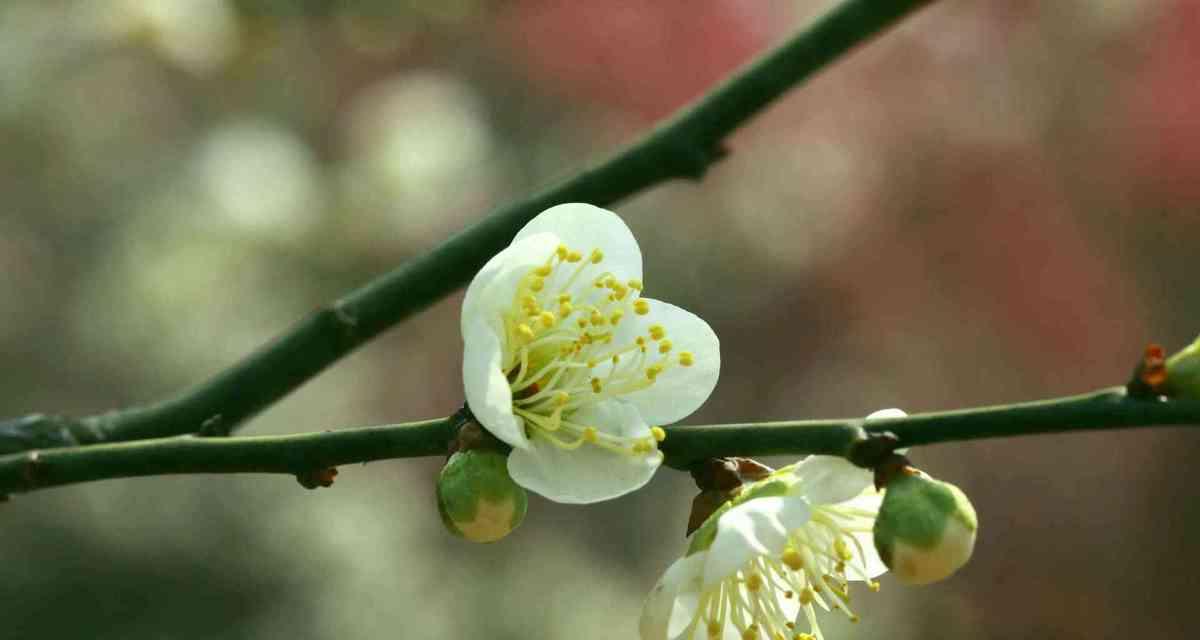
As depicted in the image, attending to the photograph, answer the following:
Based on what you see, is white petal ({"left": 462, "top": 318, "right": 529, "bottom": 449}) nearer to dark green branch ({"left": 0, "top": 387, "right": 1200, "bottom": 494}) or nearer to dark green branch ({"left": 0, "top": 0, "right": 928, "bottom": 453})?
dark green branch ({"left": 0, "top": 387, "right": 1200, "bottom": 494})

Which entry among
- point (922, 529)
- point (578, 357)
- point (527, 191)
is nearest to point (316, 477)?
point (578, 357)

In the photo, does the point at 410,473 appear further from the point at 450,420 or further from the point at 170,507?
the point at 450,420

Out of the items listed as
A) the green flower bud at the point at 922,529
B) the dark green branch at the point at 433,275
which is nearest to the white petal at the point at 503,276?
the dark green branch at the point at 433,275

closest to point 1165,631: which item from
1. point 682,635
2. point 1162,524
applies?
point 1162,524

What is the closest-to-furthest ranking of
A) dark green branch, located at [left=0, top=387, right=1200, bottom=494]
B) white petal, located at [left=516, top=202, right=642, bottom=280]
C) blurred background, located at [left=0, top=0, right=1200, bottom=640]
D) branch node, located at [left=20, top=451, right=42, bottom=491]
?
dark green branch, located at [left=0, top=387, right=1200, bottom=494] < branch node, located at [left=20, top=451, right=42, bottom=491] < white petal, located at [left=516, top=202, right=642, bottom=280] < blurred background, located at [left=0, top=0, right=1200, bottom=640]

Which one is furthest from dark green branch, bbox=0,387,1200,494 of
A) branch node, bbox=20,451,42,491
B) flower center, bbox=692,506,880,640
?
flower center, bbox=692,506,880,640

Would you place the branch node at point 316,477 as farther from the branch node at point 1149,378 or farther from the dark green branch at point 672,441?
the branch node at point 1149,378
